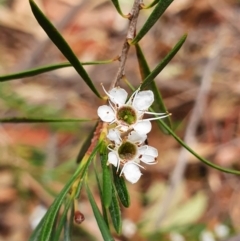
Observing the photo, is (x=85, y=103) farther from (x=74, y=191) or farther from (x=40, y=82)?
(x=74, y=191)

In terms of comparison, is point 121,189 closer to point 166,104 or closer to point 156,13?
point 156,13

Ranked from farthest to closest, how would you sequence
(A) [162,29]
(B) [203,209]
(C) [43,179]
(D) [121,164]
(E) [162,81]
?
(A) [162,29]
(E) [162,81]
(B) [203,209]
(C) [43,179]
(D) [121,164]

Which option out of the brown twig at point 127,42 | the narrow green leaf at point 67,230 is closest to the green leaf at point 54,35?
the brown twig at point 127,42

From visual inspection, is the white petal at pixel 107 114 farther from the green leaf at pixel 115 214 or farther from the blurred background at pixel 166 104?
the blurred background at pixel 166 104

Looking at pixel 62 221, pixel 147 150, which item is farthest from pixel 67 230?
pixel 147 150

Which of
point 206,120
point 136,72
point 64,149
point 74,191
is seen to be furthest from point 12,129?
point 74,191

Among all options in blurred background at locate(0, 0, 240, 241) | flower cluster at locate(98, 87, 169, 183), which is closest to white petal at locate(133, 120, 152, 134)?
flower cluster at locate(98, 87, 169, 183)

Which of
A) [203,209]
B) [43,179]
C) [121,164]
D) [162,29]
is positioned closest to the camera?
[121,164]
